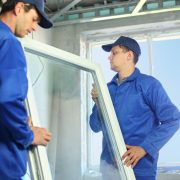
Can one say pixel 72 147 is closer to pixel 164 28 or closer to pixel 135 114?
pixel 135 114

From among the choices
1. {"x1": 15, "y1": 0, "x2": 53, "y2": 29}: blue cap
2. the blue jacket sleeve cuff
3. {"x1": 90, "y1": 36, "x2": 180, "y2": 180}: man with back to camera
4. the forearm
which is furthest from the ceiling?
the forearm

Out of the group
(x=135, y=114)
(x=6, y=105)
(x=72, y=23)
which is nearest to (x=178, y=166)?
(x=135, y=114)

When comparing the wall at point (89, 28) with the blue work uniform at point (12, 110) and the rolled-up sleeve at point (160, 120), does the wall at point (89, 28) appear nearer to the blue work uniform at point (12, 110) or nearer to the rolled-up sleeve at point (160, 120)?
the rolled-up sleeve at point (160, 120)

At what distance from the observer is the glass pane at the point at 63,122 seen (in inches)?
65.8

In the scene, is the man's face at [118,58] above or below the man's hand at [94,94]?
above

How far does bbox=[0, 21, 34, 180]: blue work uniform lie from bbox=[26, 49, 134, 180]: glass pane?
389 millimetres

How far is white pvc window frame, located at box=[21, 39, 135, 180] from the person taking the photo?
135cm

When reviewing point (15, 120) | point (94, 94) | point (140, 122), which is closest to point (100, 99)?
point (94, 94)

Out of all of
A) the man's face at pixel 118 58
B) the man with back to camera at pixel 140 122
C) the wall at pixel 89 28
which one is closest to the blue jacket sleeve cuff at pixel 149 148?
the man with back to camera at pixel 140 122

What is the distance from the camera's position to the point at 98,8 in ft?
10.6

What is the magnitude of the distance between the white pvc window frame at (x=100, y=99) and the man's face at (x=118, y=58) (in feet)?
0.97

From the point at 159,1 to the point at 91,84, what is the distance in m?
1.45

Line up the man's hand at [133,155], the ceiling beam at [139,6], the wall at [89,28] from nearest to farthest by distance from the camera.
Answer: the man's hand at [133,155]
the ceiling beam at [139,6]
the wall at [89,28]

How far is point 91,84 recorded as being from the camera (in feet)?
6.72
